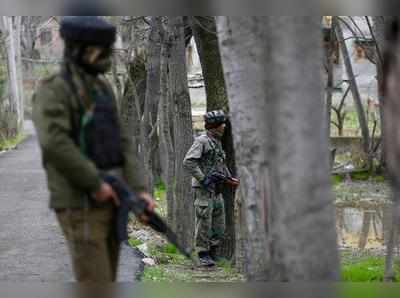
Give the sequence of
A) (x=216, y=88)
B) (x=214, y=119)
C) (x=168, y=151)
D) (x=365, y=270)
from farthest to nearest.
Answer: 1. (x=168, y=151)
2. (x=216, y=88)
3. (x=214, y=119)
4. (x=365, y=270)

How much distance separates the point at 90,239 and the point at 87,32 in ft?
3.79

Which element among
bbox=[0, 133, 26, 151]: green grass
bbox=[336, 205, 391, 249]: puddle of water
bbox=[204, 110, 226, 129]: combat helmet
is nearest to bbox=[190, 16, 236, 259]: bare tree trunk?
bbox=[204, 110, 226, 129]: combat helmet

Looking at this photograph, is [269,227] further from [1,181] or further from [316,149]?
[1,181]

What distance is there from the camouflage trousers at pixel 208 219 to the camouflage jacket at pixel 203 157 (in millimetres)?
212

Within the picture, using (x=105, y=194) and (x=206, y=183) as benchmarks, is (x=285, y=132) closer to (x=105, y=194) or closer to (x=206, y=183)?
(x=105, y=194)

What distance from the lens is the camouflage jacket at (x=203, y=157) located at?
393 inches

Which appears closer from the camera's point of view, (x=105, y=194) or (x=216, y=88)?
(x=105, y=194)

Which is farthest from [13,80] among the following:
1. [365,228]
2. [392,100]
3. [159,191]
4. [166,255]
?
[392,100]

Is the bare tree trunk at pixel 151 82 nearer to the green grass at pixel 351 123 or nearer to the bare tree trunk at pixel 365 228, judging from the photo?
the bare tree trunk at pixel 365 228

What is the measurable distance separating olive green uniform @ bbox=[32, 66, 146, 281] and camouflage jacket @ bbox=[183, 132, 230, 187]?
458cm

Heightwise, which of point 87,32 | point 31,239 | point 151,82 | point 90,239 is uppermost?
point 87,32

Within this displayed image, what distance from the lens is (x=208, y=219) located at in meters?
10.4

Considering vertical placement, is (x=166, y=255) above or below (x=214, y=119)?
below

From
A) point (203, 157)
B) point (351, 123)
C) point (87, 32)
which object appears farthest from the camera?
point (351, 123)
